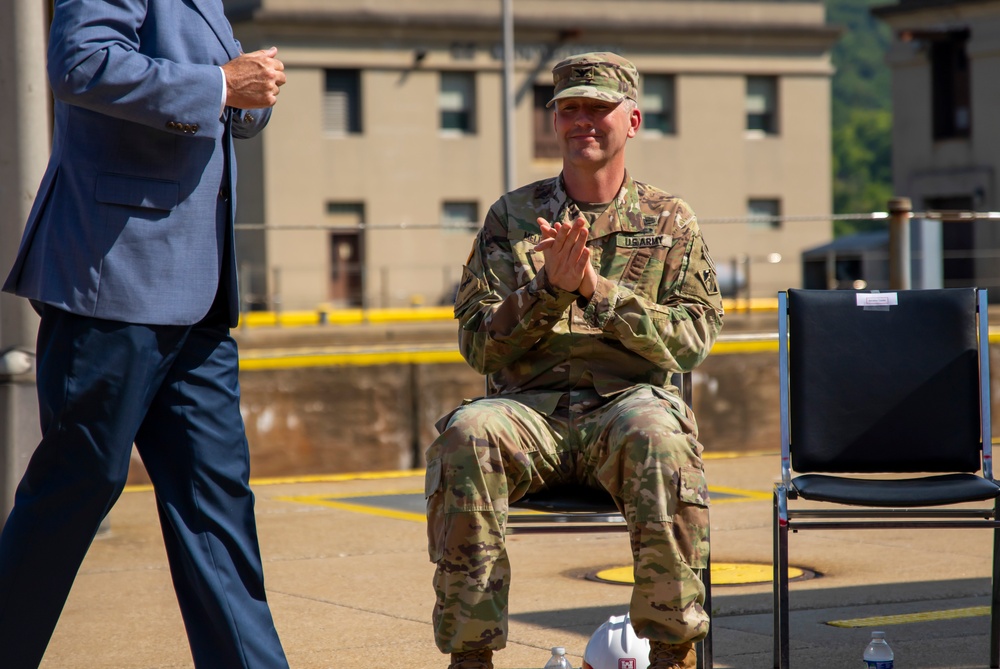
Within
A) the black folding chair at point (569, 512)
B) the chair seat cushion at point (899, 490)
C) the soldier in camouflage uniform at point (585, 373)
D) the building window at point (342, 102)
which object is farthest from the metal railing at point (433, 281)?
the black folding chair at point (569, 512)

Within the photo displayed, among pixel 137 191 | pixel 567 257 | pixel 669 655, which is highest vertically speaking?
pixel 137 191

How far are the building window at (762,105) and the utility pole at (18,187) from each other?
120ft

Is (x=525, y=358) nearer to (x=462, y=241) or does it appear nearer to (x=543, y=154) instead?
(x=462, y=241)

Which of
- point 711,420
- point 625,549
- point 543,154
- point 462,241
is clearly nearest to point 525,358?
point 625,549

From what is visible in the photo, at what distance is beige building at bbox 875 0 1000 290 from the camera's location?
36.3m

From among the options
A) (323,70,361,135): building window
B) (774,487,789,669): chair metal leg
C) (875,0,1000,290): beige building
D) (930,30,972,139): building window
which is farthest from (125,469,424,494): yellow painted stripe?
(930,30,972,139): building window

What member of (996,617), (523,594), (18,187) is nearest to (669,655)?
(996,617)

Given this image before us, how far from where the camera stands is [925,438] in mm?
4723

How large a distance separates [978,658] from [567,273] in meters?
1.77

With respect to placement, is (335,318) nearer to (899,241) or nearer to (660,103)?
(899,241)

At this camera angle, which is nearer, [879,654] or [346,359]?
[879,654]

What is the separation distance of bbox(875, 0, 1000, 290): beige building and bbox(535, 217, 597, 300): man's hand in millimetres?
32847

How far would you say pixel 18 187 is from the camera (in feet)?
20.1

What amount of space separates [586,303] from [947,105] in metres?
36.5
